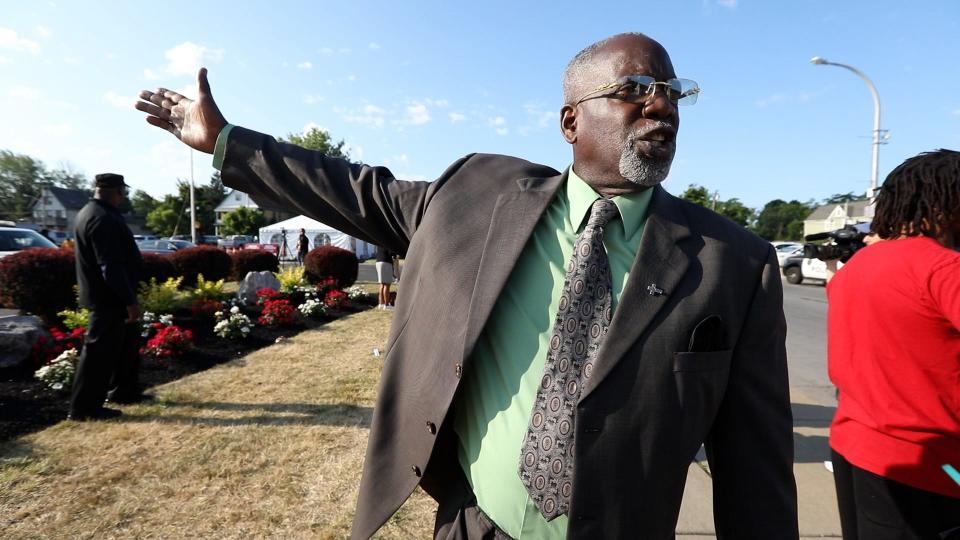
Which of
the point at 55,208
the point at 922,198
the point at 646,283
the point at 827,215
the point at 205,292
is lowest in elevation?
the point at 205,292

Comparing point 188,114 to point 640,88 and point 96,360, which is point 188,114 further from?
point 96,360

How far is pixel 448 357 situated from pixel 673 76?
1053 mm

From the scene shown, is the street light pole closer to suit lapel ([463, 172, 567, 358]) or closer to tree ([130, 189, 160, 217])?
suit lapel ([463, 172, 567, 358])

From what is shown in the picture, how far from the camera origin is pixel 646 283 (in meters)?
1.38

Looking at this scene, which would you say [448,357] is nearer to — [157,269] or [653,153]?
[653,153]

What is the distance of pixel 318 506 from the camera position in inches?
133

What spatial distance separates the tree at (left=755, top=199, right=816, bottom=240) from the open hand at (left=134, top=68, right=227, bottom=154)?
105m

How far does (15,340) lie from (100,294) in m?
2.60

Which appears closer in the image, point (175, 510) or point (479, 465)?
point (479, 465)

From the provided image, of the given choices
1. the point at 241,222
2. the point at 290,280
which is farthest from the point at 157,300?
the point at 241,222

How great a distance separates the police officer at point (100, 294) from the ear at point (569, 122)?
4.59 m

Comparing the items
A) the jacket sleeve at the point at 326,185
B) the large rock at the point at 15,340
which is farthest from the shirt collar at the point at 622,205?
the large rock at the point at 15,340

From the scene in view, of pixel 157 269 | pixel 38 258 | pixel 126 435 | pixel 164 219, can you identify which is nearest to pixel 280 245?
pixel 157 269

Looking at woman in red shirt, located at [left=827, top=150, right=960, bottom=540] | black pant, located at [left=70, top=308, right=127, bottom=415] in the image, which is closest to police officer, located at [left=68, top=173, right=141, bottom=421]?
black pant, located at [left=70, top=308, right=127, bottom=415]
